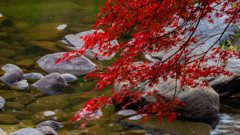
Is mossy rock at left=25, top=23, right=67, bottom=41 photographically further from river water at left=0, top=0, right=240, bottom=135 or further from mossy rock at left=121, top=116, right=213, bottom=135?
mossy rock at left=121, top=116, right=213, bottom=135

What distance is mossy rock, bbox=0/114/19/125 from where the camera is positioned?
5293 millimetres

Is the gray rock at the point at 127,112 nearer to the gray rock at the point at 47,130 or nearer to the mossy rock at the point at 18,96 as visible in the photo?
the gray rock at the point at 47,130

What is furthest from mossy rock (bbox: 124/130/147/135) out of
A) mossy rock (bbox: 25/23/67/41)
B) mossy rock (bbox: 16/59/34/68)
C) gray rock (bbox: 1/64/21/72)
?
mossy rock (bbox: 25/23/67/41)

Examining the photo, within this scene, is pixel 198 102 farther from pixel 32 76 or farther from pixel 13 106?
pixel 32 76

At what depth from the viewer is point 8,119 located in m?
5.39

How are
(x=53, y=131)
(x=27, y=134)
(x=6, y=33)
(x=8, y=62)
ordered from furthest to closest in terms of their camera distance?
(x=6, y=33)
(x=8, y=62)
(x=53, y=131)
(x=27, y=134)

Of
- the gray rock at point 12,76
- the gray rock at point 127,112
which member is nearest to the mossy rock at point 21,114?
the gray rock at point 12,76

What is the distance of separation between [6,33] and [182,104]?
774 centimetres

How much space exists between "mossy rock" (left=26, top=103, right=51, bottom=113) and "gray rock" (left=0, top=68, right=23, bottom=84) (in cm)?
135

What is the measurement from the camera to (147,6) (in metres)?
3.77

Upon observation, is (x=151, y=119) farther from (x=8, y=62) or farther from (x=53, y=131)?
(x=8, y=62)

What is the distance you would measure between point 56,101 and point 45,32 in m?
5.67

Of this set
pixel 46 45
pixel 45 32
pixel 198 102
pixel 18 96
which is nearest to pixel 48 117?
pixel 18 96

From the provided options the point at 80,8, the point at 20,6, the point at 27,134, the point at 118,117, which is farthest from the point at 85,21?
the point at 27,134
